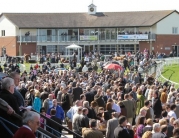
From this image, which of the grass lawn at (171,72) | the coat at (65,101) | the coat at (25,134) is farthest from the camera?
the grass lawn at (171,72)

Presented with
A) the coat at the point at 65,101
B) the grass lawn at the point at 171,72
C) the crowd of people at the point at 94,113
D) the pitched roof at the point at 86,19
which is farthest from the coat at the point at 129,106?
the pitched roof at the point at 86,19

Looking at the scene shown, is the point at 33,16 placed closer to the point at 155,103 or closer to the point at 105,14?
the point at 105,14

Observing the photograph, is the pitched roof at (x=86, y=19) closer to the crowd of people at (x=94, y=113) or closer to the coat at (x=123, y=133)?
the crowd of people at (x=94, y=113)

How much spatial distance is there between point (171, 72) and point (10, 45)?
32.6m

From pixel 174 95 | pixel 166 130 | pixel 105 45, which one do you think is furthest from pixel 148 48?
pixel 166 130

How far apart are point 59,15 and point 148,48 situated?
49.9 feet

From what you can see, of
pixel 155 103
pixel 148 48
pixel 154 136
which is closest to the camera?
pixel 154 136

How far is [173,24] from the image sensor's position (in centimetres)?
8112

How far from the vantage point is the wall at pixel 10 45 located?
78.7 meters

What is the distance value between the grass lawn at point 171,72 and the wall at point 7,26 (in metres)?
27.8

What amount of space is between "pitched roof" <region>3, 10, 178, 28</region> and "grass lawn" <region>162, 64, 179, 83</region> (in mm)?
18614

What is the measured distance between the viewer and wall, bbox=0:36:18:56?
258 feet

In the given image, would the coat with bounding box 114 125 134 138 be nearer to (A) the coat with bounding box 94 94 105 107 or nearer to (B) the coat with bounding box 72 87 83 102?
(A) the coat with bounding box 94 94 105 107

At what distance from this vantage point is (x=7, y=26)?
80.5 metres
